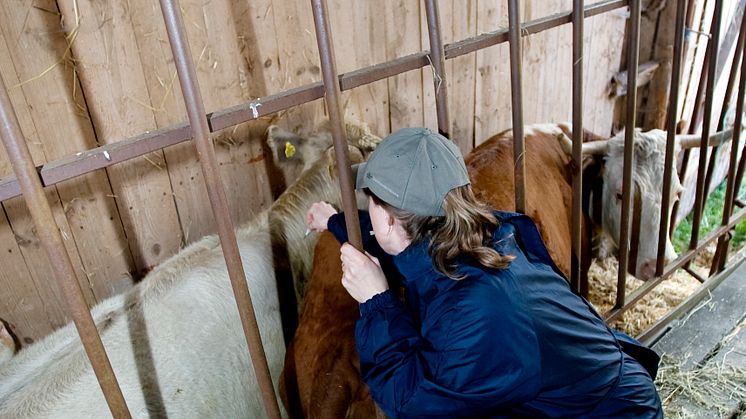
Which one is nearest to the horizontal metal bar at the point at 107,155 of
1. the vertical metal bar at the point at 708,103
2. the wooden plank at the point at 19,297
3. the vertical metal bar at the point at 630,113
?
the wooden plank at the point at 19,297

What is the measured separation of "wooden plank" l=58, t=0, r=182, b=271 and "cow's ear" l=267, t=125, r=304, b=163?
50cm

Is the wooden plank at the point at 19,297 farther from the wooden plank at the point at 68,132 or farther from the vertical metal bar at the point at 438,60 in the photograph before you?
the vertical metal bar at the point at 438,60

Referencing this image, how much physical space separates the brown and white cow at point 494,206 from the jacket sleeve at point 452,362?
623mm

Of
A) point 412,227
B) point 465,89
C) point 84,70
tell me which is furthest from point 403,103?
point 412,227

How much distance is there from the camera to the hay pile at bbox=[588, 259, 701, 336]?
12.5 ft

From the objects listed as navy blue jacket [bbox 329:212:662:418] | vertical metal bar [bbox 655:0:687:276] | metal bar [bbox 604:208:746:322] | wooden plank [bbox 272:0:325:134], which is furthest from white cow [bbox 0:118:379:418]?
vertical metal bar [bbox 655:0:687:276]

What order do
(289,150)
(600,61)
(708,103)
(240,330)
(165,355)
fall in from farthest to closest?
(600,61), (708,103), (289,150), (240,330), (165,355)

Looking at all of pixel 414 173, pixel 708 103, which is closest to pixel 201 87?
pixel 414 173

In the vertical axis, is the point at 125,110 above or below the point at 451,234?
above

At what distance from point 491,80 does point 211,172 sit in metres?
2.78

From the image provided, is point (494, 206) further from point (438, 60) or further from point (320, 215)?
point (438, 60)

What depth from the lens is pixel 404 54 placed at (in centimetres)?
305

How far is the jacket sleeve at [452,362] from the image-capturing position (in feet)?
4.32

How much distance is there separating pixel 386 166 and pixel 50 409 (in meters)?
1.14
